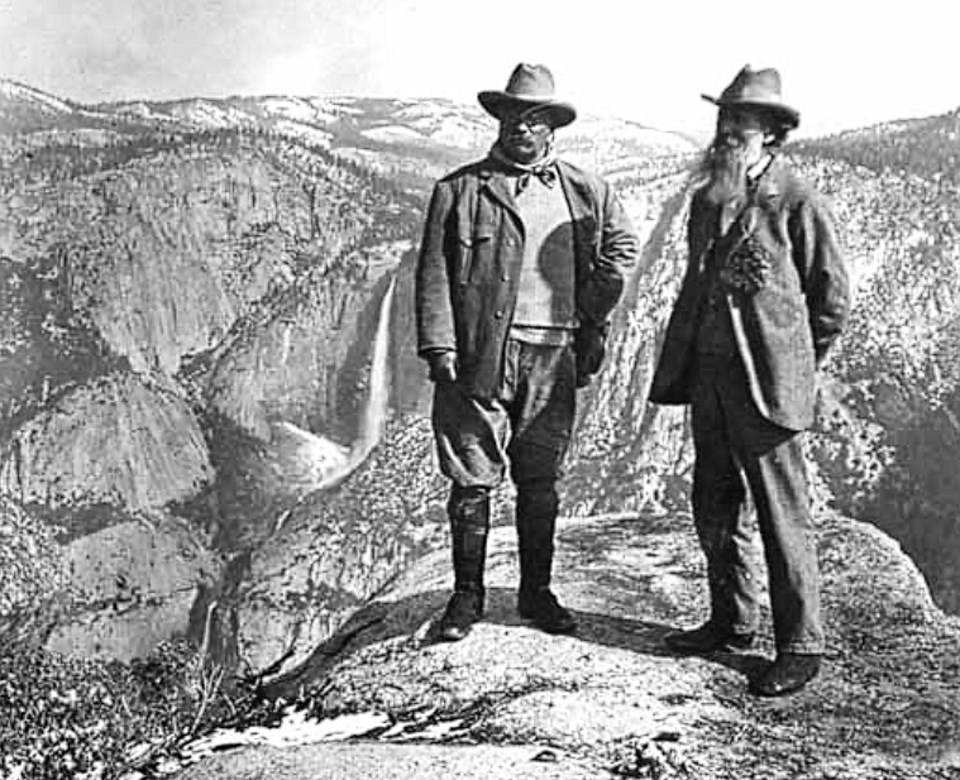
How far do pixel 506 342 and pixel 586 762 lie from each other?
1.03 m

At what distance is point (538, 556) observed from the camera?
145 inches

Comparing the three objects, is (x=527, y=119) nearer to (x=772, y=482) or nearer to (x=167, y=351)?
(x=772, y=482)

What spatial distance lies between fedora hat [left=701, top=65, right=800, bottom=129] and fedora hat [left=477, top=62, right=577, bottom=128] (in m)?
0.41

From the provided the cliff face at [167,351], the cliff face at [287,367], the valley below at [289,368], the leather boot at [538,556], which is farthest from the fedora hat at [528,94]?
the cliff face at [167,351]

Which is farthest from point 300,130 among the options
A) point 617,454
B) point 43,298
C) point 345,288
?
point 617,454

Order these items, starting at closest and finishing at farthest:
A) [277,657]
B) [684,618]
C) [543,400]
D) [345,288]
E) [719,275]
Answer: [719,275] < [543,400] < [684,618] < [277,657] < [345,288]

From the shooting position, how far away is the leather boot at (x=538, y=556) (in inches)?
143

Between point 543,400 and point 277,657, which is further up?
point 543,400

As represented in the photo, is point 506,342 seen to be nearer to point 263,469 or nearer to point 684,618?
point 684,618

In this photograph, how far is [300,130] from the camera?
758 cm

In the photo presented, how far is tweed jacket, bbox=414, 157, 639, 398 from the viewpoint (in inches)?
137

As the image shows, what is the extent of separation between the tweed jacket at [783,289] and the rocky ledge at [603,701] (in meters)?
0.65

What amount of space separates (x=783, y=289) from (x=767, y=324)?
84mm

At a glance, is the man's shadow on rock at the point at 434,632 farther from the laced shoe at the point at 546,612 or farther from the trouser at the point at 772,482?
the trouser at the point at 772,482
